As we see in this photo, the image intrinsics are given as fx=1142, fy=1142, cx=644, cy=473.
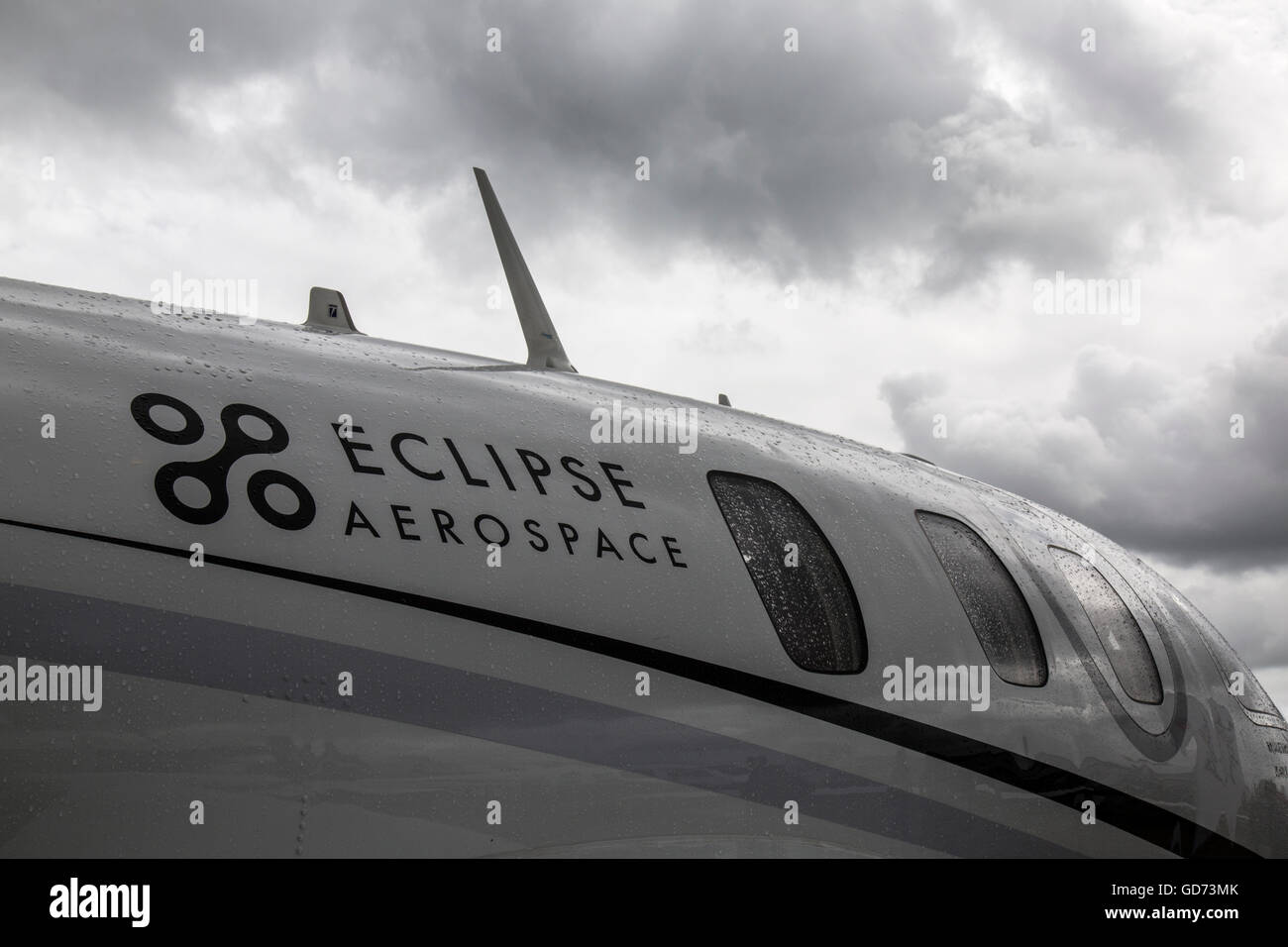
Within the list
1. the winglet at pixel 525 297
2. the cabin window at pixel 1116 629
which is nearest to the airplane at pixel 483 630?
the cabin window at pixel 1116 629

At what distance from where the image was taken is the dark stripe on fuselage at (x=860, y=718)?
3.58 m

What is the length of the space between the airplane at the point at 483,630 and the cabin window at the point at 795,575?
0.05 ft

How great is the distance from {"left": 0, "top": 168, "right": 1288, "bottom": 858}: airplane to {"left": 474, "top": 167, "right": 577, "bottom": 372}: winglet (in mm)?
797

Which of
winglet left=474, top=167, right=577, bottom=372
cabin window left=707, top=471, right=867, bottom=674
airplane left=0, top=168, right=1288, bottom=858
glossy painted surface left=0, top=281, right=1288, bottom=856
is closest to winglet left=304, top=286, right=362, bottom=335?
airplane left=0, top=168, right=1288, bottom=858

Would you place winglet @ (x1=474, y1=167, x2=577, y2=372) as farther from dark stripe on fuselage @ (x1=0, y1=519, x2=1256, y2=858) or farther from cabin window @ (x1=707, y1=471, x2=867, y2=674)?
dark stripe on fuselage @ (x1=0, y1=519, x2=1256, y2=858)

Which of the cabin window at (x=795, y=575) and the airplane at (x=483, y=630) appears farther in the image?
the cabin window at (x=795, y=575)

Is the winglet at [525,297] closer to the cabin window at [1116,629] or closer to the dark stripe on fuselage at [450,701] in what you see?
the dark stripe on fuselage at [450,701]

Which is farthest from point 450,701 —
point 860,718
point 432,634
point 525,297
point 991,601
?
point 525,297

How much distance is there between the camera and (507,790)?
365 centimetres

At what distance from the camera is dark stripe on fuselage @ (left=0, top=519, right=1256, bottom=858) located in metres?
3.58

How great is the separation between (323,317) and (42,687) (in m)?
2.65
